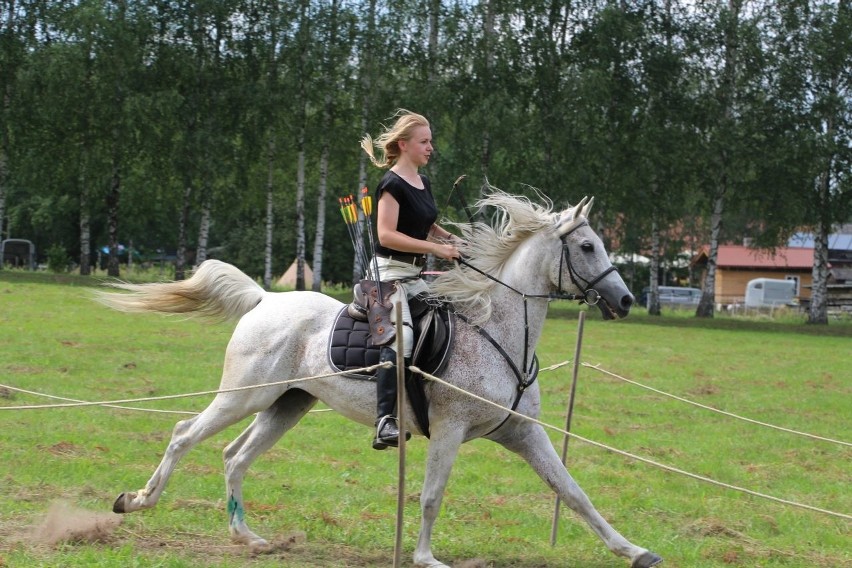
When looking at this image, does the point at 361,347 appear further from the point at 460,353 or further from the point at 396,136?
the point at 396,136

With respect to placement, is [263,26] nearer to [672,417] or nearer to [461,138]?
[461,138]

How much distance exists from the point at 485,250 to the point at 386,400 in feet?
4.31

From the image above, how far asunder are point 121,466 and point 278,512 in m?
2.18

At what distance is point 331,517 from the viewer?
782cm

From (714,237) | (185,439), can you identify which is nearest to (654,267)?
(714,237)

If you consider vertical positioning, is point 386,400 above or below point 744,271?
below

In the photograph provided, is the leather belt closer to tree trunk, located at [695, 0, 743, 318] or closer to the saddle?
the saddle

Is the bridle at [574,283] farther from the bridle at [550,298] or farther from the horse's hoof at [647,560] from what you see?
the horse's hoof at [647,560]

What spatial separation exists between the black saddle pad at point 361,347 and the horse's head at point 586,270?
84 cm

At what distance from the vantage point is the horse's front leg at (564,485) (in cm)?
631

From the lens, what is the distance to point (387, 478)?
9.44 metres

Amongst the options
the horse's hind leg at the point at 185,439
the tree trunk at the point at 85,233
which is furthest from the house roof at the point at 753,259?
the horse's hind leg at the point at 185,439

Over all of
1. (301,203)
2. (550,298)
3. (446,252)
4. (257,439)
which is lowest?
(257,439)

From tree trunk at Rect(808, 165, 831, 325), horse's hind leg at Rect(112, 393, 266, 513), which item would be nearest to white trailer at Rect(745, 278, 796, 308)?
tree trunk at Rect(808, 165, 831, 325)
